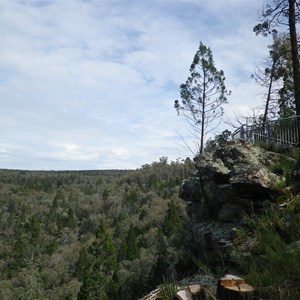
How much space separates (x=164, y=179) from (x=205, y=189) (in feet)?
267

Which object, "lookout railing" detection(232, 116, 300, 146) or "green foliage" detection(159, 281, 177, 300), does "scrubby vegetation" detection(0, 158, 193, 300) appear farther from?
"green foliage" detection(159, 281, 177, 300)

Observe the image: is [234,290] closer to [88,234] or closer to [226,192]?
[226,192]

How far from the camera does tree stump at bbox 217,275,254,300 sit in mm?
3658

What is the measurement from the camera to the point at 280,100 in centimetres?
2062

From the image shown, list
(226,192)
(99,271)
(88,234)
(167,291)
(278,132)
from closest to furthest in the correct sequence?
(167,291) → (226,192) → (278,132) → (99,271) → (88,234)

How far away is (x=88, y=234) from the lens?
8519 cm

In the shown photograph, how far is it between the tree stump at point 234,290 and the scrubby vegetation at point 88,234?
25040mm

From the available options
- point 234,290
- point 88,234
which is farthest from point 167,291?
point 88,234

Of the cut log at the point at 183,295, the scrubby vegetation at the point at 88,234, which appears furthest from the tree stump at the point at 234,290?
the scrubby vegetation at the point at 88,234

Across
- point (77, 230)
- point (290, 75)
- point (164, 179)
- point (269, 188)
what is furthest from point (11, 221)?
point (269, 188)

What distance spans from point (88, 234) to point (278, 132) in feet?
255

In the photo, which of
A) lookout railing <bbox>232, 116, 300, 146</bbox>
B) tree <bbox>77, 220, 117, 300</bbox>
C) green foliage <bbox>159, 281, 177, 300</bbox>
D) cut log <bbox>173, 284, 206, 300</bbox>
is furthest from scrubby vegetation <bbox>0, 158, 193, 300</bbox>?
cut log <bbox>173, 284, 206, 300</bbox>

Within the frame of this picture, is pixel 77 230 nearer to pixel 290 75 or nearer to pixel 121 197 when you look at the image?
pixel 121 197

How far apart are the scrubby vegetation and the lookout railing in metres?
18.4
